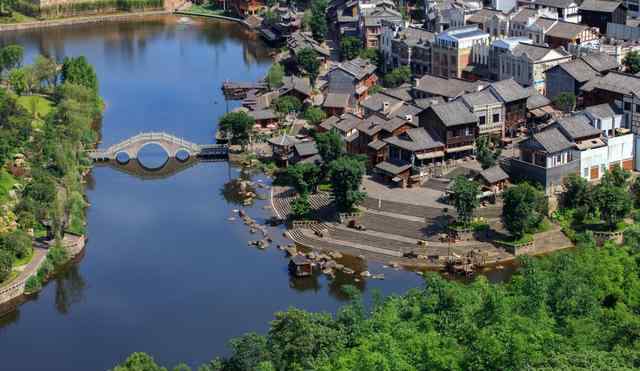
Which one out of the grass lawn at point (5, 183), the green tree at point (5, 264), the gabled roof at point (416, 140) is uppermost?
→ the gabled roof at point (416, 140)

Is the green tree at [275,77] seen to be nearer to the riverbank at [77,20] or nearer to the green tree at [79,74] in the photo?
the green tree at [79,74]

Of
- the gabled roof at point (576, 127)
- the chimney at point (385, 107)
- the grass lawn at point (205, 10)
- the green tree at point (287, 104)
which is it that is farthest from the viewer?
the grass lawn at point (205, 10)

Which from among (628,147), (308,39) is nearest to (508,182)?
(628,147)

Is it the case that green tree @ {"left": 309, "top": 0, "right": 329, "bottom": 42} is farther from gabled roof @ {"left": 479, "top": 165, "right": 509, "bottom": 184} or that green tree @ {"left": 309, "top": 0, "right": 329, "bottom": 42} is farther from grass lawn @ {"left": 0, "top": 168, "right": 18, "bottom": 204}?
gabled roof @ {"left": 479, "top": 165, "right": 509, "bottom": 184}

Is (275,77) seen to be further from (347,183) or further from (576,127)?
(576,127)

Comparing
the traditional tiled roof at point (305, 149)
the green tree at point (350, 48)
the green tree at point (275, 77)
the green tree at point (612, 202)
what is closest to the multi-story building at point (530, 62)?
the traditional tiled roof at point (305, 149)

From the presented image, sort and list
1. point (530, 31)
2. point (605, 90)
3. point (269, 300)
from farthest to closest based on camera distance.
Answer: point (530, 31), point (605, 90), point (269, 300)

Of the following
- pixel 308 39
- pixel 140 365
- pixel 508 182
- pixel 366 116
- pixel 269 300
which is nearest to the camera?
pixel 140 365

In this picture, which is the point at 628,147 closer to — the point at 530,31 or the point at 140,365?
the point at 530,31
